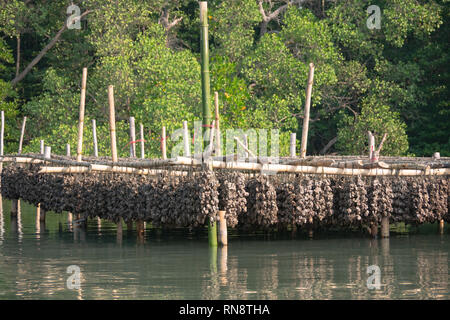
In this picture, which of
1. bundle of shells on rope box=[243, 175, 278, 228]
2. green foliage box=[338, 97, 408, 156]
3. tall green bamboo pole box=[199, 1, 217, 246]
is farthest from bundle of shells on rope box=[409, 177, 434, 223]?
green foliage box=[338, 97, 408, 156]

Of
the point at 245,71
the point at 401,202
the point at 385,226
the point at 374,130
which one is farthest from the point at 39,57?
the point at 401,202

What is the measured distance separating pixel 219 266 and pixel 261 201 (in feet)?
6.57

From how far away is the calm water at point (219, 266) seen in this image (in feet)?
39.1

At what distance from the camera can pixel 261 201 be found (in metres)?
15.8

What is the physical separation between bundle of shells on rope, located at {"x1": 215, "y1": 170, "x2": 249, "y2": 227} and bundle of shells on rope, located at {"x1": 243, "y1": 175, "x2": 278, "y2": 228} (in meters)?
0.15

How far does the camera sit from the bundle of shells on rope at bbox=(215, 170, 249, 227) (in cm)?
1542

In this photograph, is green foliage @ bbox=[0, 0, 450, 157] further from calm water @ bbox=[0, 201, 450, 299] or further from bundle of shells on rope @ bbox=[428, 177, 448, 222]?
bundle of shells on rope @ bbox=[428, 177, 448, 222]

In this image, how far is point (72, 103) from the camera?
3662 centimetres

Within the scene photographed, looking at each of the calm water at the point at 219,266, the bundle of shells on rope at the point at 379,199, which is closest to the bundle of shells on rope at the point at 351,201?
the bundle of shells on rope at the point at 379,199

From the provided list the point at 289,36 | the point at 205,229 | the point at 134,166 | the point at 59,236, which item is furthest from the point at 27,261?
the point at 289,36

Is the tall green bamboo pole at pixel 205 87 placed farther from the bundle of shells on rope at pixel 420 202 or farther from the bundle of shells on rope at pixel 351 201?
the bundle of shells on rope at pixel 420 202

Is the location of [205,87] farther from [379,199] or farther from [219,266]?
[379,199]

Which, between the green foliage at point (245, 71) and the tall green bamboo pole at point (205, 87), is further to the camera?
the green foliage at point (245, 71)

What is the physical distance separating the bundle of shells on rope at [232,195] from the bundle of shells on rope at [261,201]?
15 cm
